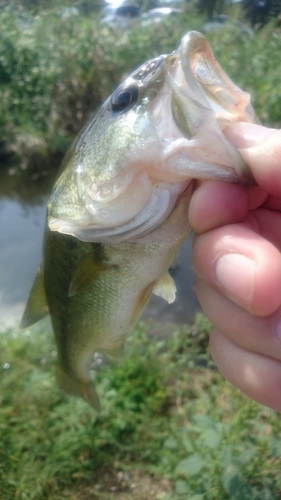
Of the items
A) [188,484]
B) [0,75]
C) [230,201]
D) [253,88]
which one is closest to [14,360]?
[188,484]

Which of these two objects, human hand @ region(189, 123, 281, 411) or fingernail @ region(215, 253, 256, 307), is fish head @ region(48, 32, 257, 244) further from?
fingernail @ region(215, 253, 256, 307)

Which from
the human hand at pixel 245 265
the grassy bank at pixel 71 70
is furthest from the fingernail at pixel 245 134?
the grassy bank at pixel 71 70

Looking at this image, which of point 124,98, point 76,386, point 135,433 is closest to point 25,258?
point 135,433

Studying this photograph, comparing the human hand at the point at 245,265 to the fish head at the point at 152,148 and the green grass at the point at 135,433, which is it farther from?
the green grass at the point at 135,433

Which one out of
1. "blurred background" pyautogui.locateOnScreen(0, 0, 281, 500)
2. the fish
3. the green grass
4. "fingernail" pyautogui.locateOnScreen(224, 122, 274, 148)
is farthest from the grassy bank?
"fingernail" pyautogui.locateOnScreen(224, 122, 274, 148)

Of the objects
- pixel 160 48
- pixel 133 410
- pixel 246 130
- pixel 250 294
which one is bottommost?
pixel 133 410

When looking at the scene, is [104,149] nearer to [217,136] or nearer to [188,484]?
[217,136]
